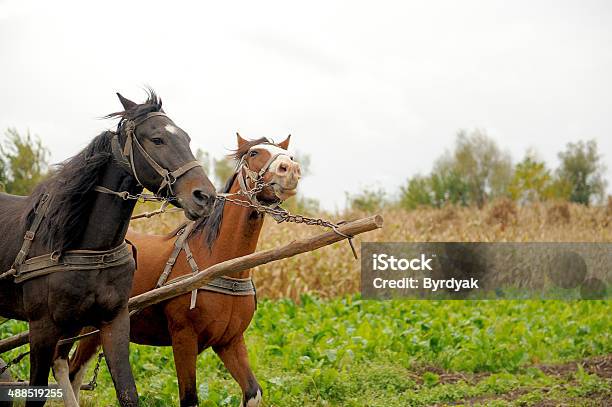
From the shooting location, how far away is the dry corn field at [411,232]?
13894 millimetres

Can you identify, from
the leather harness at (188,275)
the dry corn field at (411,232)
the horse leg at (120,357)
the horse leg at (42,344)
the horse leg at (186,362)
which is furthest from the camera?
the dry corn field at (411,232)

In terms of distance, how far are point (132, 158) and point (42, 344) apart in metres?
1.24

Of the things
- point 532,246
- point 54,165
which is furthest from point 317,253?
point 54,165

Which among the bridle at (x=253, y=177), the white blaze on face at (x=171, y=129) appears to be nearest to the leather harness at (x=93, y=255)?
the white blaze on face at (x=171, y=129)

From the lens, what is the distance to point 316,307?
12.2 meters

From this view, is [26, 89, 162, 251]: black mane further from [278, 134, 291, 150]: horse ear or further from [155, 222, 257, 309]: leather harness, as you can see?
[278, 134, 291, 150]: horse ear

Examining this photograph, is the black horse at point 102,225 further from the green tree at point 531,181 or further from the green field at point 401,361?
the green tree at point 531,181

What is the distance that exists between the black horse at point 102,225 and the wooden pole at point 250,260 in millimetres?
436

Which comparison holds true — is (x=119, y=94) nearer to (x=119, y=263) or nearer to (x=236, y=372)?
(x=119, y=263)

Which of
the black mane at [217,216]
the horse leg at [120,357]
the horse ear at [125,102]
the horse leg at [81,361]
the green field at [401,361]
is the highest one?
the horse ear at [125,102]

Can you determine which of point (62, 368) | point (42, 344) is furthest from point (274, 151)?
point (62, 368)

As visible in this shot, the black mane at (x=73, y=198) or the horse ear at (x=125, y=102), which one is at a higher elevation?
the horse ear at (x=125, y=102)

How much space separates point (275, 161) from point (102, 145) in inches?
53.7

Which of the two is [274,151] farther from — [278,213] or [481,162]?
[481,162]
